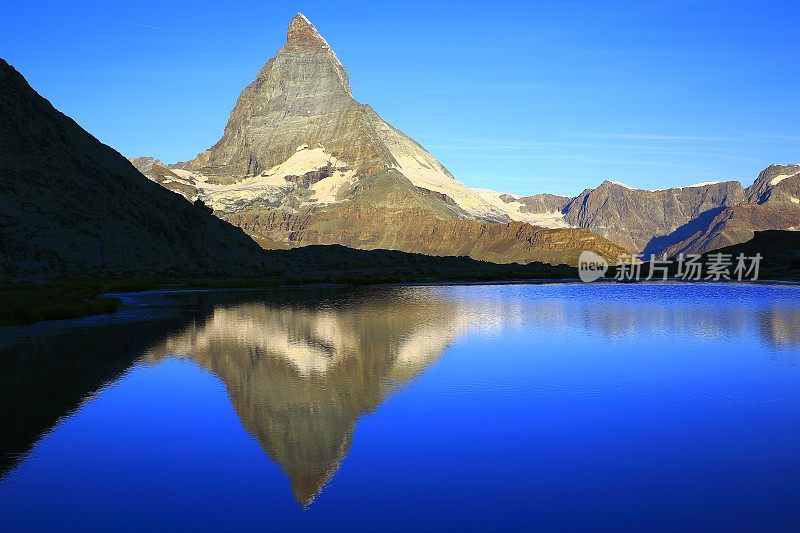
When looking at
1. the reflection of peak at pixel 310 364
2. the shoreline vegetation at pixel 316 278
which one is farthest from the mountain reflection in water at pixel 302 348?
the shoreline vegetation at pixel 316 278

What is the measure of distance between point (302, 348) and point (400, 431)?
60.7ft

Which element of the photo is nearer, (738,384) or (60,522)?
(60,522)

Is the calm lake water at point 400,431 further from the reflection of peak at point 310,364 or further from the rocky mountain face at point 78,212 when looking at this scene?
the rocky mountain face at point 78,212

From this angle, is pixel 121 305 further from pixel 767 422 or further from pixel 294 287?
pixel 767 422

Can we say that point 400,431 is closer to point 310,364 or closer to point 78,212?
point 310,364

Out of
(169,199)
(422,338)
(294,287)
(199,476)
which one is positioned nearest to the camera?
(199,476)

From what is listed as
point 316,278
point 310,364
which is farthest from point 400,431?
point 316,278

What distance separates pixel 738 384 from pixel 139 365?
2299cm

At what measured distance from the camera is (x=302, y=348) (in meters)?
38.7

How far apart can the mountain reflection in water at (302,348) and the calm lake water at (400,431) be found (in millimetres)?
175

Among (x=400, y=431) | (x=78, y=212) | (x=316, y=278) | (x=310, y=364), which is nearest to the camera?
(x=400, y=431)

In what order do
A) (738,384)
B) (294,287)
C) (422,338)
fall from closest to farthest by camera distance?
(738,384)
(422,338)
(294,287)

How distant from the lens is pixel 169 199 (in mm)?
149000

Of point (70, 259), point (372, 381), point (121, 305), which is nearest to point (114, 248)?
point (70, 259)
